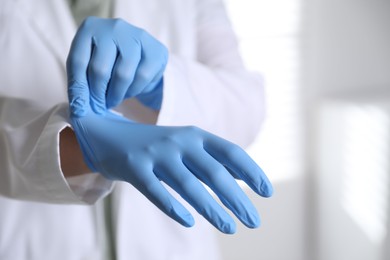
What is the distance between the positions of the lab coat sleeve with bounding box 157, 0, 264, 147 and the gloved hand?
0.32 ft

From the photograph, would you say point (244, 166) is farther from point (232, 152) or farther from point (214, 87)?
point (214, 87)

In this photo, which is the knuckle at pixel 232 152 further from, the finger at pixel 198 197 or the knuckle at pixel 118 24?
the knuckle at pixel 118 24

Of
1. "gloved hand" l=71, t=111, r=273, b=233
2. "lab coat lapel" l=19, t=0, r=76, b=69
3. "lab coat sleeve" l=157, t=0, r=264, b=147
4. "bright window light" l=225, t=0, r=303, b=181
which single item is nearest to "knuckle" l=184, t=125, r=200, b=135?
"gloved hand" l=71, t=111, r=273, b=233

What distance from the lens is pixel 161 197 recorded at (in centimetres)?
36

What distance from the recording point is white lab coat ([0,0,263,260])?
0.45 metres

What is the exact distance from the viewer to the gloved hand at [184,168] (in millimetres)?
356

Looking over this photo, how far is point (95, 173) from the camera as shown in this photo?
1.46 feet

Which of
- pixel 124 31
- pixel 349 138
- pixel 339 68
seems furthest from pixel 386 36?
pixel 124 31

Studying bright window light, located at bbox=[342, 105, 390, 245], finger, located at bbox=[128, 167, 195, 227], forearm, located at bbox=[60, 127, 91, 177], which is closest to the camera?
finger, located at bbox=[128, 167, 195, 227]

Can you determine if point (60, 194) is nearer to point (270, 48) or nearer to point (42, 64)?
point (42, 64)

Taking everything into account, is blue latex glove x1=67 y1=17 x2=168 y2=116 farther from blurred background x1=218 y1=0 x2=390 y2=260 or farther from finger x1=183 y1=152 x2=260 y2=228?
blurred background x1=218 y1=0 x2=390 y2=260

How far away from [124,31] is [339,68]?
30.1 inches

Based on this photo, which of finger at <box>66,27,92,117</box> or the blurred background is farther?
the blurred background

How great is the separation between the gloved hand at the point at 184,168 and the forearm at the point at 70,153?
69mm
